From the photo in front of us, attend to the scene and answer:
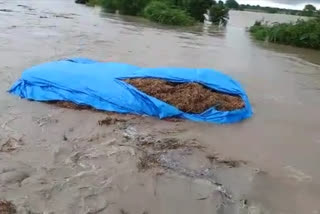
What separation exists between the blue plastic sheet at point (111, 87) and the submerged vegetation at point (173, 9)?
2133 centimetres

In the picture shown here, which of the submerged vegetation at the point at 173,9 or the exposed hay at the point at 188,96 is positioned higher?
the exposed hay at the point at 188,96

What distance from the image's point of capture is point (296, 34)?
68.2 ft

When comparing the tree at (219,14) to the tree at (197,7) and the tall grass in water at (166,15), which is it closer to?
the tree at (197,7)

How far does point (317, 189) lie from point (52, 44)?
10103 mm

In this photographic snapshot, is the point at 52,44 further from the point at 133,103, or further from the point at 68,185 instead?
the point at 68,185

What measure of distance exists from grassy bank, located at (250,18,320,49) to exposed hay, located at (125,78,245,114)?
14.7 meters

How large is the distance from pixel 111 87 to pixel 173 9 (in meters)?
23.7

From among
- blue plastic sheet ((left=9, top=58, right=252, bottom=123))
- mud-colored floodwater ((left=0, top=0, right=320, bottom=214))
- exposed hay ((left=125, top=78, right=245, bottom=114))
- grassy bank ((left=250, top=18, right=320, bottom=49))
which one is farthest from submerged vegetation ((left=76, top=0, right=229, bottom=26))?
exposed hay ((left=125, top=78, right=245, bottom=114))

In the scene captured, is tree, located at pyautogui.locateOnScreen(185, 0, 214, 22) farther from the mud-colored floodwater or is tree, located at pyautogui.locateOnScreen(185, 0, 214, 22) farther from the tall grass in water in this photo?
the mud-colored floodwater

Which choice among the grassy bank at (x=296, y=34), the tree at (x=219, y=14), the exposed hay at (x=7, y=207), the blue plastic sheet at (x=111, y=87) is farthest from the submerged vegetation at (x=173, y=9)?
the exposed hay at (x=7, y=207)

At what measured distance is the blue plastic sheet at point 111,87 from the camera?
6.49 meters

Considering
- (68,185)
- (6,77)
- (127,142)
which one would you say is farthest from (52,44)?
(68,185)

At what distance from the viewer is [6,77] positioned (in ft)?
26.7

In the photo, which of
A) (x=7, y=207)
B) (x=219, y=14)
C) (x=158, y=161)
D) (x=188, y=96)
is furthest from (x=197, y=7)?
(x=7, y=207)
